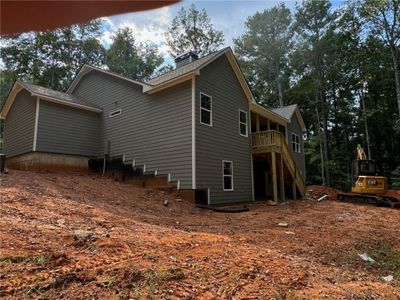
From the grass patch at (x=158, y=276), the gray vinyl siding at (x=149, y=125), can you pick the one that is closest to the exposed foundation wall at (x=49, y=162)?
the gray vinyl siding at (x=149, y=125)

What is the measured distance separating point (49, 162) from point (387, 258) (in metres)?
12.3

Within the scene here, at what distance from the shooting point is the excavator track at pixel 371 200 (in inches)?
557

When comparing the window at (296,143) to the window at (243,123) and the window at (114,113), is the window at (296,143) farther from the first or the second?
the window at (114,113)

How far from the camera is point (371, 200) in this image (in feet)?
49.1

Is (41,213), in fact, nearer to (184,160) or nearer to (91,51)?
(184,160)

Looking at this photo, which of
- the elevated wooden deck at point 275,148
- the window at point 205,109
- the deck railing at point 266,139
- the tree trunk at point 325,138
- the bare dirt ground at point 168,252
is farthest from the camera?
the tree trunk at point 325,138

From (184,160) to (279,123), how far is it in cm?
989

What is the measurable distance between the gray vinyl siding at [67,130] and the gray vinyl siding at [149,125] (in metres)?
0.50

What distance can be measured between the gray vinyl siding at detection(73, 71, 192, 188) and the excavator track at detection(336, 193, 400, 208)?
9.39 metres

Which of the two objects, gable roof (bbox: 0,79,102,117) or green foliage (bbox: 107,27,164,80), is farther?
green foliage (bbox: 107,27,164,80)

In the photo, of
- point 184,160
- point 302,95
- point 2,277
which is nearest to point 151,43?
point 302,95

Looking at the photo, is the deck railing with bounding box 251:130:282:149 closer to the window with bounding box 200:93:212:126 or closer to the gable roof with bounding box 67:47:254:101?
the gable roof with bounding box 67:47:254:101

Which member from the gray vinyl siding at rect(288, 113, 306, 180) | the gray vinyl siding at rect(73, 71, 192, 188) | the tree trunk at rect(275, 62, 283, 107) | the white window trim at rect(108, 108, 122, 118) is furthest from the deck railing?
the tree trunk at rect(275, 62, 283, 107)

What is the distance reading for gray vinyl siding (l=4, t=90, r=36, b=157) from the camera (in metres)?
13.5
